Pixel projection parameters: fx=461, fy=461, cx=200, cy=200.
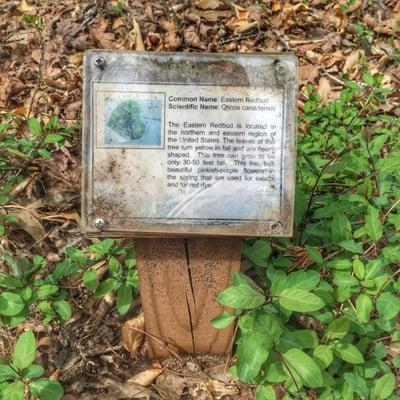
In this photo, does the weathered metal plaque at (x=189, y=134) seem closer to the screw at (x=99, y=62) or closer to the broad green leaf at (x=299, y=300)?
the screw at (x=99, y=62)

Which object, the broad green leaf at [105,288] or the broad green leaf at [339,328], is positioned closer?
the broad green leaf at [339,328]

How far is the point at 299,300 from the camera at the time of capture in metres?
1.22

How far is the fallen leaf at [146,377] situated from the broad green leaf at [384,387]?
0.83 meters

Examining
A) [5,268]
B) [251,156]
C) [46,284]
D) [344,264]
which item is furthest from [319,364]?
[5,268]

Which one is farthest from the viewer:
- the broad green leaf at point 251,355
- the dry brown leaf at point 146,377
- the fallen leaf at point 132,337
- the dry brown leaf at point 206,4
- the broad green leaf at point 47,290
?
the dry brown leaf at point 206,4

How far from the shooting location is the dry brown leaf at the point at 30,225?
2.30 metres

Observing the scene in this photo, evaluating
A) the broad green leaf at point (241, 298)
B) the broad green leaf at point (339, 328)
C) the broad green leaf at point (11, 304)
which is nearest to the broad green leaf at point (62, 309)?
the broad green leaf at point (11, 304)

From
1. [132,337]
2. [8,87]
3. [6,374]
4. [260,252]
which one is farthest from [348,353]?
[8,87]

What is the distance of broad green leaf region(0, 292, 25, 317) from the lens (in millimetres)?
1378

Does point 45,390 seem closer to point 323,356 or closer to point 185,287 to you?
point 185,287

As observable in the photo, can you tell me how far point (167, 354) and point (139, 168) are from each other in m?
0.89

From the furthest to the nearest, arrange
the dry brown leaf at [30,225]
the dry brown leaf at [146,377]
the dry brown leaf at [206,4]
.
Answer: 1. the dry brown leaf at [206,4]
2. the dry brown leaf at [30,225]
3. the dry brown leaf at [146,377]

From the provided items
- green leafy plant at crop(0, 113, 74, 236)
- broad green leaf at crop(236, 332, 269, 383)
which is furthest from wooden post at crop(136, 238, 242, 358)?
green leafy plant at crop(0, 113, 74, 236)

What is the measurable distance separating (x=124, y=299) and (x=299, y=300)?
0.71m
